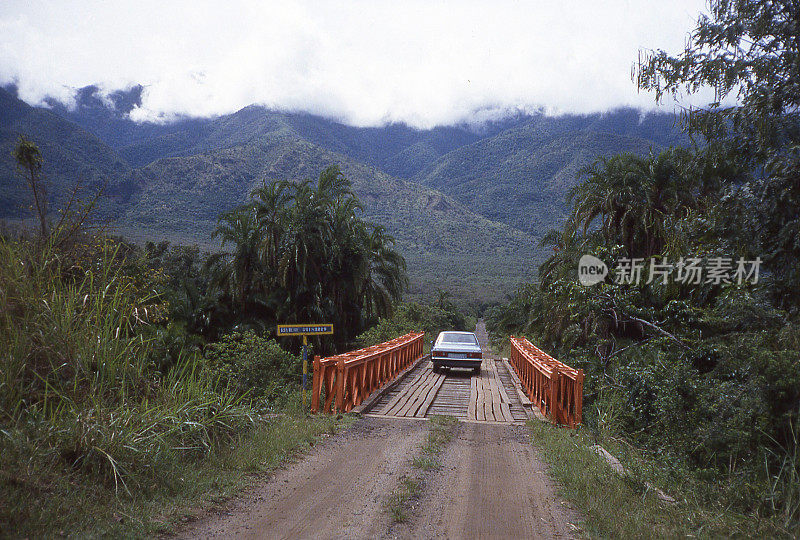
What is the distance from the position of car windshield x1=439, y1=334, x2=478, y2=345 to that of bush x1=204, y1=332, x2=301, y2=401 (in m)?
7.14

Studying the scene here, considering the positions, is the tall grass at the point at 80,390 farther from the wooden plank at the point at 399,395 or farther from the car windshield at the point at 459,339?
the car windshield at the point at 459,339

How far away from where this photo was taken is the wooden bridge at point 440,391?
9.36 m

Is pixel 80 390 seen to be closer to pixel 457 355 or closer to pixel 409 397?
pixel 409 397

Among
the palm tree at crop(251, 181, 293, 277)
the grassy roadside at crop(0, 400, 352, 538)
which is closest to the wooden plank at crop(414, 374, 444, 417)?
the grassy roadside at crop(0, 400, 352, 538)

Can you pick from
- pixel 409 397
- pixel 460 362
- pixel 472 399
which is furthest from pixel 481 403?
pixel 460 362

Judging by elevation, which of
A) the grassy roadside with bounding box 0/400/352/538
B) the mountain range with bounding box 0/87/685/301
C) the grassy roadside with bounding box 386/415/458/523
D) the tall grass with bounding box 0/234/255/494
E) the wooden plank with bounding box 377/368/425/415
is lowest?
the wooden plank with bounding box 377/368/425/415

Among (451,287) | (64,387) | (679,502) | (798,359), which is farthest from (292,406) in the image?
(451,287)

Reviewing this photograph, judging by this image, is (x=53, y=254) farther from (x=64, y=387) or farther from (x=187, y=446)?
(x=187, y=446)

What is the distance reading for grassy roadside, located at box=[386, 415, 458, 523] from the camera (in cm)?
502

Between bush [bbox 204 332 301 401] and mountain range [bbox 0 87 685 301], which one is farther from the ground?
mountain range [bbox 0 87 685 301]

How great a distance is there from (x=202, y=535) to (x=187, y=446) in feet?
5.50

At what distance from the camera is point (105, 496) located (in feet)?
14.4

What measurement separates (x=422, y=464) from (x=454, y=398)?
20.3 feet

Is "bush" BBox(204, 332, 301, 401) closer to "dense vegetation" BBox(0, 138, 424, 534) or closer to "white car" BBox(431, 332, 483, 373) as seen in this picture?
"dense vegetation" BBox(0, 138, 424, 534)
